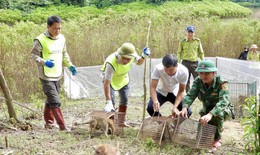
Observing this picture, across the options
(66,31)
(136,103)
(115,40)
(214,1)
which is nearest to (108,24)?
(115,40)

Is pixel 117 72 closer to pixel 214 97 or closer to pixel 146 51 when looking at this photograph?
pixel 146 51

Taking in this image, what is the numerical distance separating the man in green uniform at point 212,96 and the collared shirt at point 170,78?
12.9 inches

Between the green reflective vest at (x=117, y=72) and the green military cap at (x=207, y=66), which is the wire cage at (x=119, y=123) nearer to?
the green reflective vest at (x=117, y=72)

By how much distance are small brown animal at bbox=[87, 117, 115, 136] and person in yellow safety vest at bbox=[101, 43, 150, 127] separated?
11.8 inches

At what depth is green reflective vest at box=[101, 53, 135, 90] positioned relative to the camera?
19.5 feet

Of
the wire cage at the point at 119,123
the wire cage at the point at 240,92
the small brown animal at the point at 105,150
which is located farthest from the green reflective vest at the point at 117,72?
the wire cage at the point at 240,92

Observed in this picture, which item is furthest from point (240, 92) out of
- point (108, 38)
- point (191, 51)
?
point (108, 38)

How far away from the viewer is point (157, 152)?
16.7ft

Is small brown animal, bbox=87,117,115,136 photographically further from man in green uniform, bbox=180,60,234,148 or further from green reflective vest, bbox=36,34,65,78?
green reflective vest, bbox=36,34,65,78

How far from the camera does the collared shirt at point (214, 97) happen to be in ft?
16.7

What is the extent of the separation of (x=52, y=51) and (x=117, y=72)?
3.31 ft

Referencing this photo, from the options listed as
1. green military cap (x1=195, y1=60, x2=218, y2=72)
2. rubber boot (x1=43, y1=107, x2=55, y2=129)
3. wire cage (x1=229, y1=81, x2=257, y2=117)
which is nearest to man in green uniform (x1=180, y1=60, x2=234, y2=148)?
green military cap (x1=195, y1=60, x2=218, y2=72)

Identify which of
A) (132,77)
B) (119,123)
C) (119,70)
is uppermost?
(119,70)

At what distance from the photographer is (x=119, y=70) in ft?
19.9
